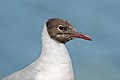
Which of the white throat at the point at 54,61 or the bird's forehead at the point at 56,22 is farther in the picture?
the bird's forehead at the point at 56,22

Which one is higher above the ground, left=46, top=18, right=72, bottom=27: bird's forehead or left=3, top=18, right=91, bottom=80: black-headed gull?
left=46, top=18, right=72, bottom=27: bird's forehead

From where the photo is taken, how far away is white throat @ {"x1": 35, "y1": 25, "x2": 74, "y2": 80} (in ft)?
47.3

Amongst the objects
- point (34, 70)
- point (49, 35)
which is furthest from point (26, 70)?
point (49, 35)

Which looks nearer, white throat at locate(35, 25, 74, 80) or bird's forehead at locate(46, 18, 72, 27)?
white throat at locate(35, 25, 74, 80)

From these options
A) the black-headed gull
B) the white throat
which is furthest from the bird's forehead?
the white throat

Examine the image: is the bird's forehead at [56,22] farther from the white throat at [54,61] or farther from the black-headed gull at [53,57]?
the white throat at [54,61]

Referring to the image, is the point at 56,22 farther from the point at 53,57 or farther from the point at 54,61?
the point at 54,61

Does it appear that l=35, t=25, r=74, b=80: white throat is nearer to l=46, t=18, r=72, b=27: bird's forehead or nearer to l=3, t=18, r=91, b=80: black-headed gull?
l=3, t=18, r=91, b=80: black-headed gull

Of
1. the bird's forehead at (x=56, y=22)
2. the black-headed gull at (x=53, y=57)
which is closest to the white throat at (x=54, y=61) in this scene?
the black-headed gull at (x=53, y=57)

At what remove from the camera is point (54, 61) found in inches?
575

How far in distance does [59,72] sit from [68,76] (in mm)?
286

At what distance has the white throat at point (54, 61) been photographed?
568 inches

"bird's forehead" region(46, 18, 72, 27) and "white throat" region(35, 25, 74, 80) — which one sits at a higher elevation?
"bird's forehead" region(46, 18, 72, 27)

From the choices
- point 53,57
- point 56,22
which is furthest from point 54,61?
point 56,22
